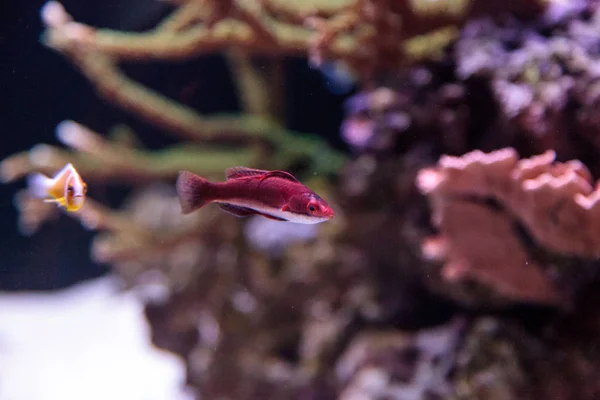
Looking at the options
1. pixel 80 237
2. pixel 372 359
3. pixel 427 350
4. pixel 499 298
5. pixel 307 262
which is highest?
pixel 499 298

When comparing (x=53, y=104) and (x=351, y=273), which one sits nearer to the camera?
(x=351, y=273)

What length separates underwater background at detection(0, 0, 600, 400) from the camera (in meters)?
1.89

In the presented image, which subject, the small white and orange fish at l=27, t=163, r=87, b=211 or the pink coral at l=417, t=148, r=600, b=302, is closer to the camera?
the pink coral at l=417, t=148, r=600, b=302

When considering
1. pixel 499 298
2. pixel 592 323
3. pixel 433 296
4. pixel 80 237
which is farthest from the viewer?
pixel 80 237

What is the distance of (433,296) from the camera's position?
8.95ft

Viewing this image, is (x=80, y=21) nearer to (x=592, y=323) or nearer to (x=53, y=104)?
(x=53, y=104)

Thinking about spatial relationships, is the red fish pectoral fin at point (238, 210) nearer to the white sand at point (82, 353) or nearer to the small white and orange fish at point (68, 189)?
the small white and orange fish at point (68, 189)

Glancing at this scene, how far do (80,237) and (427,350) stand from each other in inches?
176

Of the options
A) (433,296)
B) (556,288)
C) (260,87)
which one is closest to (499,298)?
(556,288)

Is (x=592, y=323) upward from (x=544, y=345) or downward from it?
upward

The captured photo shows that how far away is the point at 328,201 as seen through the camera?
3.00 meters

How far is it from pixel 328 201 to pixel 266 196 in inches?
74.3

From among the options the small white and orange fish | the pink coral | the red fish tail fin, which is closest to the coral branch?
the small white and orange fish

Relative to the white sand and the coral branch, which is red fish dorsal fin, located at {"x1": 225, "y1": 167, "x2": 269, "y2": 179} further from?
the white sand
